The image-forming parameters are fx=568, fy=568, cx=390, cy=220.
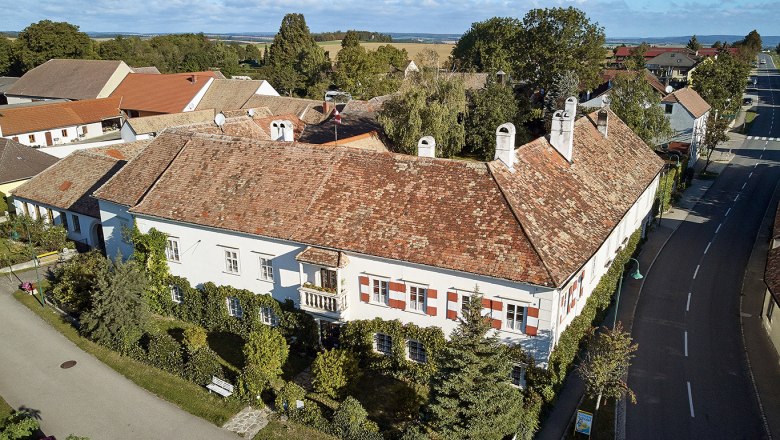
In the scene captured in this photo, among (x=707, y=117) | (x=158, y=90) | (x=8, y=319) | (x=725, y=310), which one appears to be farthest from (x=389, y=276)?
(x=158, y=90)

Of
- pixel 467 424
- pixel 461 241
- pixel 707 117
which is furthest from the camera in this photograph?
pixel 707 117

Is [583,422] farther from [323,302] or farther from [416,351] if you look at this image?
[323,302]

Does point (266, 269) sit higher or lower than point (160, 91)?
lower

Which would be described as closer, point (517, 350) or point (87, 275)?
point (517, 350)

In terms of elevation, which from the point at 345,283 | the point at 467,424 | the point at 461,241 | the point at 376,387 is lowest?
the point at 376,387

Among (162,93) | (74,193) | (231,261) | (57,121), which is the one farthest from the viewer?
(162,93)

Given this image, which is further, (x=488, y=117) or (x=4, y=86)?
(x=4, y=86)

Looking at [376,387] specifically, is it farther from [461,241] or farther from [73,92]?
[73,92]

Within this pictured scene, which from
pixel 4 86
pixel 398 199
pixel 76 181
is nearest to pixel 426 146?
pixel 398 199
